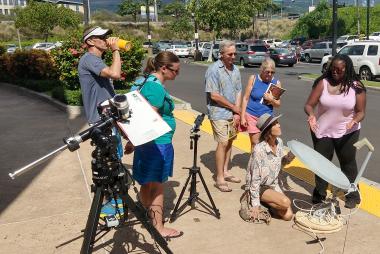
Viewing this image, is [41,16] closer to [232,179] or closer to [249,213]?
[232,179]

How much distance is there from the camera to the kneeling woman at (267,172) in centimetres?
448

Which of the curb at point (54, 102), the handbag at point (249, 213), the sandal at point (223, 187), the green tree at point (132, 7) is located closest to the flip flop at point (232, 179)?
the sandal at point (223, 187)

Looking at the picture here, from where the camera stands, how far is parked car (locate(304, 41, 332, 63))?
30.4m

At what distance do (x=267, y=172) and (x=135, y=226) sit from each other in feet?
4.63

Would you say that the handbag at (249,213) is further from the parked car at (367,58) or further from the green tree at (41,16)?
the green tree at (41,16)

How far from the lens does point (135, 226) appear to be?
4.51 metres

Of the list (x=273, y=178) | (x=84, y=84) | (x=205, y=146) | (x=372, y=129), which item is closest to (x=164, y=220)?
(x=273, y=178)

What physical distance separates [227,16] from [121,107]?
94.8ft

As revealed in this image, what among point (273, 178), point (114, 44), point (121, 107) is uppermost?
point (114, 44)

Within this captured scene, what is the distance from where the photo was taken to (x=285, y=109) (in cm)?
1188

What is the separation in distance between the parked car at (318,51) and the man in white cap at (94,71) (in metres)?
27.8

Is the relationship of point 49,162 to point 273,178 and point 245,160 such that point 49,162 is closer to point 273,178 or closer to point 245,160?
Answer: point 245,160

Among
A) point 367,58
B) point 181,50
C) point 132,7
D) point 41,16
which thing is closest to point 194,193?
point 367,58

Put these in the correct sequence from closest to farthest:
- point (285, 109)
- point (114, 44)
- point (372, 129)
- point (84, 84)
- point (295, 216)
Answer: point (114, 44), point (84, 84), point (295, 216), point (372, 129), point (285, 109)
